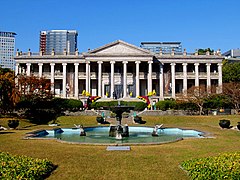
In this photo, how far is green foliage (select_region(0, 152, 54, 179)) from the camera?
307 inches

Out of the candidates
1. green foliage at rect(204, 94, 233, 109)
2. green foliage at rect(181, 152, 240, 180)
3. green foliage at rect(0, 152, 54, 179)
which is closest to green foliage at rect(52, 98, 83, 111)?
green foliage at rect(204, 94, 233, 109)

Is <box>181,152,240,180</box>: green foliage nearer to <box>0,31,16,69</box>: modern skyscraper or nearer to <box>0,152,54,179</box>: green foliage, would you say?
<box>0,152,54,179</box>: green foliage

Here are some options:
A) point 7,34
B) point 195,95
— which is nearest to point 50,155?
point 195,95

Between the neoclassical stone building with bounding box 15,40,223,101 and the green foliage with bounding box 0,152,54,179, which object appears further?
the neoclassical stone building with bounding box 15,40,223,101

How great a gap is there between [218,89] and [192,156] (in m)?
40.0

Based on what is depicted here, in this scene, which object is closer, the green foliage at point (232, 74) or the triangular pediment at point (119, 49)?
the triangular pediment at point (119, 49)

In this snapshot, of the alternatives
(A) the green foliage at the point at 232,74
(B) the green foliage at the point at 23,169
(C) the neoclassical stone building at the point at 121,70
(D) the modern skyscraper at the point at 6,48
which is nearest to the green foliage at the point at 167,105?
(C) the neoclassical stone building at the point at 121,70

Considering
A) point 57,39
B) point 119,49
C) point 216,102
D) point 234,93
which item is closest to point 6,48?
point 57,39

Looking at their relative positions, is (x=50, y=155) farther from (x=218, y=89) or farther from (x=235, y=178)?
(x=218, y=89)

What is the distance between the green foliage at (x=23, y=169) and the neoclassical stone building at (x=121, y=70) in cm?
4774

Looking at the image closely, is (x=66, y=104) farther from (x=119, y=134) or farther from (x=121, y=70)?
(x=119, y=134)

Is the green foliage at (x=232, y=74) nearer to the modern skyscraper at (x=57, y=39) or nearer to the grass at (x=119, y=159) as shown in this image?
the grass at (x=119, y=159)

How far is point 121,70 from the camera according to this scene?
207 feet

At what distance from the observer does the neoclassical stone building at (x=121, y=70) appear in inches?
2276
